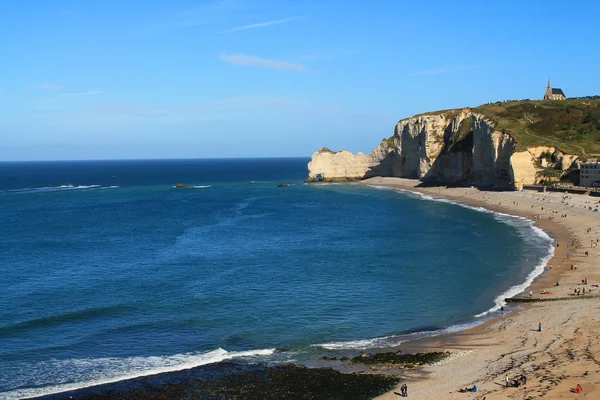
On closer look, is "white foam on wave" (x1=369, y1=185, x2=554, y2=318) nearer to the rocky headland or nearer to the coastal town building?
the rocky headland

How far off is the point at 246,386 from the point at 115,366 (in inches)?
311

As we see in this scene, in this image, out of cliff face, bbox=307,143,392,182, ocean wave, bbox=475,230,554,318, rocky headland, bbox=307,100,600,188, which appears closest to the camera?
ocean wave, bbox=475,230,554,318

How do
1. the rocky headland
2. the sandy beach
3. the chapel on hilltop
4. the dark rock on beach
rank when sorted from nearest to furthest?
the sandy beach
the dark rock on beach
the rocky headland
the chapel on hilltop

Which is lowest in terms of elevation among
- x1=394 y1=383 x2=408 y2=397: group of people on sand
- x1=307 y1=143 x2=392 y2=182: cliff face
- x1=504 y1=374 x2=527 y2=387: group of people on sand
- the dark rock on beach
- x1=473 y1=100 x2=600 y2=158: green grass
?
the dark rock on beach

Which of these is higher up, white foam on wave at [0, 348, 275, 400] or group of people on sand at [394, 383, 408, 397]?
group of people on sand at [394, 383, 408, 397]

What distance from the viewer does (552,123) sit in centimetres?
11106

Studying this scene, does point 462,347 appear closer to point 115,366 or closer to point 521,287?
point 521,287

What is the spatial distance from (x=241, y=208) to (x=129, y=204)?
2498cm

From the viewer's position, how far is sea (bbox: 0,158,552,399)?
33.1m

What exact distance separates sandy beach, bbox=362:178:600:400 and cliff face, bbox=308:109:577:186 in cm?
4798

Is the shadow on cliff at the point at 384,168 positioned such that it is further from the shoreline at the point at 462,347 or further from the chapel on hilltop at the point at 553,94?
the shoreline at the point at 462,347

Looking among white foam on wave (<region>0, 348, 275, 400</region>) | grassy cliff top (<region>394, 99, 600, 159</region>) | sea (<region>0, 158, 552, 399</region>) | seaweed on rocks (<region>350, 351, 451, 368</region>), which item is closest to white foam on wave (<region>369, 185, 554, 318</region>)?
sea (<region>0, 158, 552, 399</region>)

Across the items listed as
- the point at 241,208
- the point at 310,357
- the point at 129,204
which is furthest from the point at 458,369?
the point at 129,204

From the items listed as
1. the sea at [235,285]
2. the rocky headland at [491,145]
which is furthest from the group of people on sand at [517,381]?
the rocky headland at [491,145]
